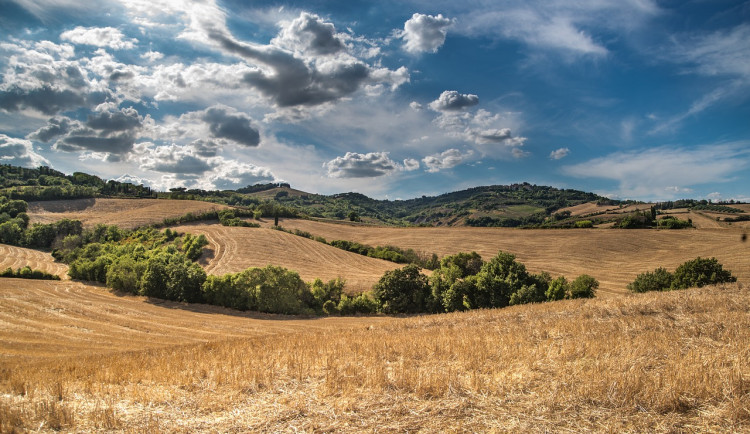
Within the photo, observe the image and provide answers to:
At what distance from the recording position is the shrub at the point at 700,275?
34.6m

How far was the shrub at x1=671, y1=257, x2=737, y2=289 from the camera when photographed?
34562 millimetres

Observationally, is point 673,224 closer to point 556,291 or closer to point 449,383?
point 556,291

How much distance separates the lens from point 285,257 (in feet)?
256

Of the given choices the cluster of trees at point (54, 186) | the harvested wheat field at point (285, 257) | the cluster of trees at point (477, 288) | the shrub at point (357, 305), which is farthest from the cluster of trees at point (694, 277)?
the cluster of trees at point (54, 186)

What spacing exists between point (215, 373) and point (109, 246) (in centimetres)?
9517

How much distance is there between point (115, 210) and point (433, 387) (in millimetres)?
149731

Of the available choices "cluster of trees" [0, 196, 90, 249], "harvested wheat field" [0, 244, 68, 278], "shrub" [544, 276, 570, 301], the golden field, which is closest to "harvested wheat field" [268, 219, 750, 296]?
"shrub" [544, 276, 570, 301]

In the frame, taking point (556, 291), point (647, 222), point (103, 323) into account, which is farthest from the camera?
point (647, 222)

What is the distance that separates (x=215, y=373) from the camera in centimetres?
1001

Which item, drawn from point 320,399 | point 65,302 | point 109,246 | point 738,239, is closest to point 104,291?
point 65,302

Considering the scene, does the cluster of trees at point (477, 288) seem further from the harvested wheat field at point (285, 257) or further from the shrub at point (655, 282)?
the harvested wheat field at point (285, 257)

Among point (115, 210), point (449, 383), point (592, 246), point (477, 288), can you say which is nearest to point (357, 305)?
point (477, 288)

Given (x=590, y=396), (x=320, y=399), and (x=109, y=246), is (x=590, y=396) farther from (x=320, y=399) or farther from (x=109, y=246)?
(x=109, y=246)

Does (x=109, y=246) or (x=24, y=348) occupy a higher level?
(x=109, y=246)
